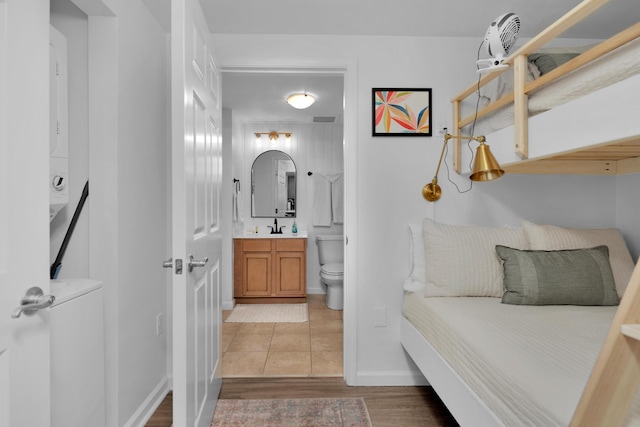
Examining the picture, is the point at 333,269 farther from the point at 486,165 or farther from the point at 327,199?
the point at 486,165

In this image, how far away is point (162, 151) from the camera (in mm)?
2221

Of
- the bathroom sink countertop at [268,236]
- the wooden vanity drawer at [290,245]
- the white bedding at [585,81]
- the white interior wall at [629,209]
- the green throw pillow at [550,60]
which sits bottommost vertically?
the wooden vanity drawer at [290,245]

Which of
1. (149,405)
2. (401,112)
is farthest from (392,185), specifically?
(149,405)

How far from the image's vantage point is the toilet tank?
172 inches

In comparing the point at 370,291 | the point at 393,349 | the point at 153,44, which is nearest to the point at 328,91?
the point at 153,44

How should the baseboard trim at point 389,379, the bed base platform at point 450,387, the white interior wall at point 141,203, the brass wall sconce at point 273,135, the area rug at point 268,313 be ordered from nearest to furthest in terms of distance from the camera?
the bed base platform at point 450,387
the white interior wall at point 141,203
the baseboard trim at point 389,379
the area rug at point 268,313
the brass wall sconce at point 273,135

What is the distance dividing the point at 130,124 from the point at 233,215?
2.43m

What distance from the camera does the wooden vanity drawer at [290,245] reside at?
4.21 meters

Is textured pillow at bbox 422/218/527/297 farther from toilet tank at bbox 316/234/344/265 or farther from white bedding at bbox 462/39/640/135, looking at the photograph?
toilet tank at bbox 316/234/344/265

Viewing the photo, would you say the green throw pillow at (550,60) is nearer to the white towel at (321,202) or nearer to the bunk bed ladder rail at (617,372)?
the bunk bed ladder rail at (617,372)

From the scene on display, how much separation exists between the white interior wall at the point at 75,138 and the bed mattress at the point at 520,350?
176 centimetres

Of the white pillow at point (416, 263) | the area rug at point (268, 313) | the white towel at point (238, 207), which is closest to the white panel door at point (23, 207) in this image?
the white pillow at point (416, 263)

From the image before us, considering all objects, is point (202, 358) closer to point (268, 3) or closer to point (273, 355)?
point (273, 355)

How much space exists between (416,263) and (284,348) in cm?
138
